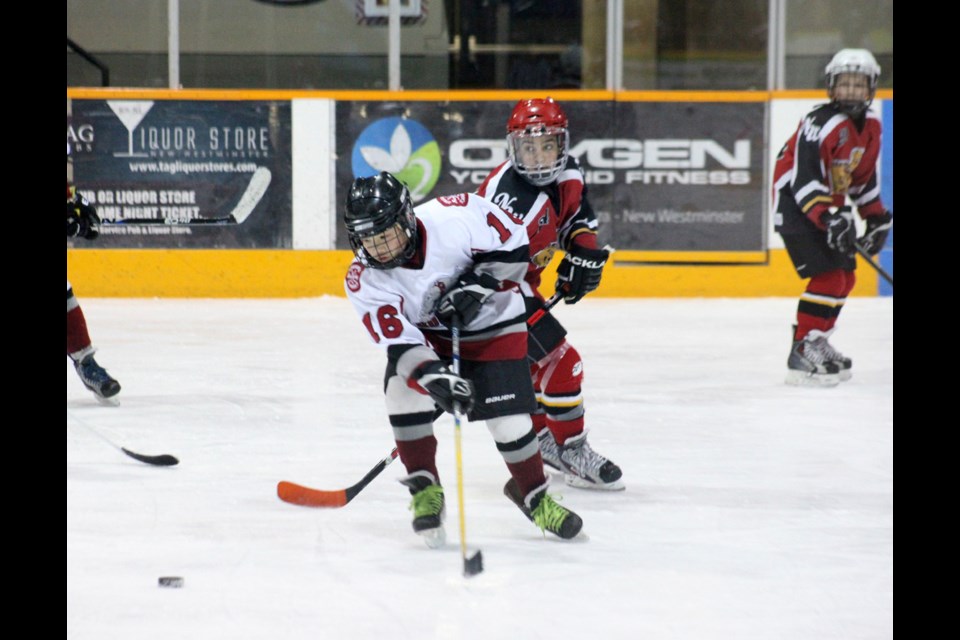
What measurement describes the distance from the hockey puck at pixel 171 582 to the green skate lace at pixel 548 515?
73 centimetres

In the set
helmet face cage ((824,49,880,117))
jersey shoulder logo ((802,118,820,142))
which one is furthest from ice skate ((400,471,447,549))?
helmet face cage ((824,49,880,117))

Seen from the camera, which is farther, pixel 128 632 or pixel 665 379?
pixel 665 379

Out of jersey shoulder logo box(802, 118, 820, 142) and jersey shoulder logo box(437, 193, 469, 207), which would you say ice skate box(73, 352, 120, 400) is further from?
jersey shoulder logo box(802, 118, 820, 142)

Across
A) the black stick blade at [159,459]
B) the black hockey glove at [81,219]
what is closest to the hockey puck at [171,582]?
the black stick blade at [159,459]

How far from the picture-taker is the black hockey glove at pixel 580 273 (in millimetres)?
3090

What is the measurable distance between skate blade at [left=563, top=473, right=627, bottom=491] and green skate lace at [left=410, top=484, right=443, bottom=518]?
0.58m

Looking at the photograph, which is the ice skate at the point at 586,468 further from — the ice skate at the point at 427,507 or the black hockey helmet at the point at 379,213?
the black hockey helmet at the point at 379,213

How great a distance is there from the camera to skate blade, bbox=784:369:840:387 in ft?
15.2

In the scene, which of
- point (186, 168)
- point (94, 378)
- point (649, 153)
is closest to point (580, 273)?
point (94, 378)

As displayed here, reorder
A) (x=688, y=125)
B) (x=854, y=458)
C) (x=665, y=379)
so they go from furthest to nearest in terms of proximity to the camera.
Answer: (x=688, y=125), (x=665, y=379), (x=854, y=458)

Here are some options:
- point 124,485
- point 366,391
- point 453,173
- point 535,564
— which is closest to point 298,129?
point 453,173
